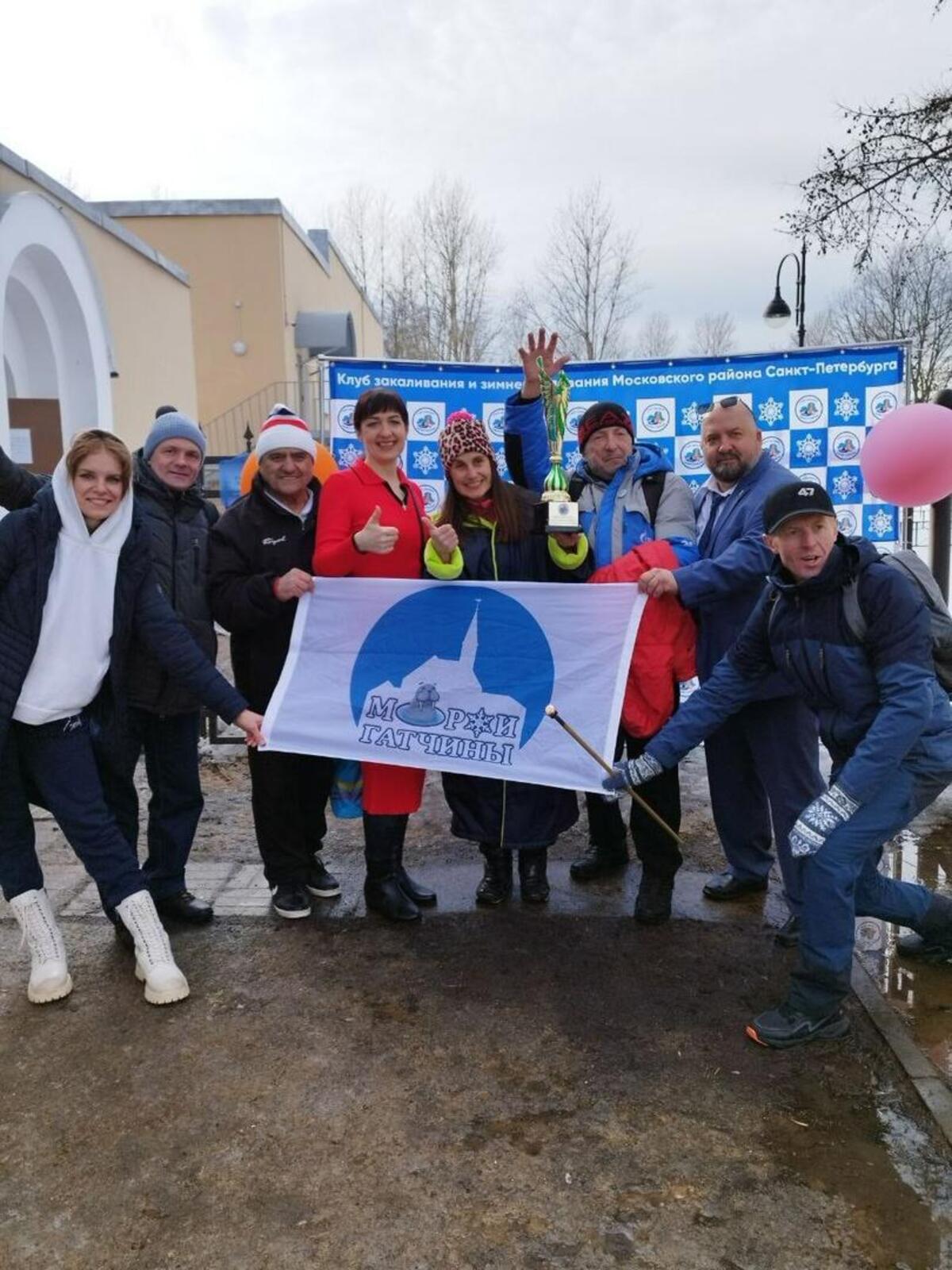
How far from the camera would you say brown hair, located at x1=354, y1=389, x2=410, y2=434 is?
3.72 m

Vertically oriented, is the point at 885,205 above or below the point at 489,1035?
above

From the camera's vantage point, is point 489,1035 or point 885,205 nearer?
point 489,1035

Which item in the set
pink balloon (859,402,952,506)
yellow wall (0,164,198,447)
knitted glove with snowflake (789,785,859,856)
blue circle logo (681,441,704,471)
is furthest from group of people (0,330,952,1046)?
yellow wall (0,164,198,447)

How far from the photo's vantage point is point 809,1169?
2467 millimetres

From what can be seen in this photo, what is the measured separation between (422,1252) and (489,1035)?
37.0 inches

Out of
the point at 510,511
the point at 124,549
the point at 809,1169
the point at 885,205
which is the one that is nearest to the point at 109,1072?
the point at 124,549

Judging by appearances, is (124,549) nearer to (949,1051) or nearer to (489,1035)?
(489,1035)

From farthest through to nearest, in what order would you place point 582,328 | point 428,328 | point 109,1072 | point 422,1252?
point 428,328
point 582,328
point 109,1072
point 422,1252

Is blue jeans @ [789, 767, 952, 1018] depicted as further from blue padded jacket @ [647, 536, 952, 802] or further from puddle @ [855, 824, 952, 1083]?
puddle @ [855, 824, 952, 1083]

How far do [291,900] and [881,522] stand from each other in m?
4.78

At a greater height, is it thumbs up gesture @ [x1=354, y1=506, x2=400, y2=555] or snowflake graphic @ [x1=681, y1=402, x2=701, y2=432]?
snowflake graphic @ [x1=681, y1=402, x2=701, y2=432]

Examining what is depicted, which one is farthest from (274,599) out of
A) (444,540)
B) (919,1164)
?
(919,1164)

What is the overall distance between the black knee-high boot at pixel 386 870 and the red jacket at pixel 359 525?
1.07 m

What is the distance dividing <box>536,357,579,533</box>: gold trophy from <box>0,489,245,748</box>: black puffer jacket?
1.44m
